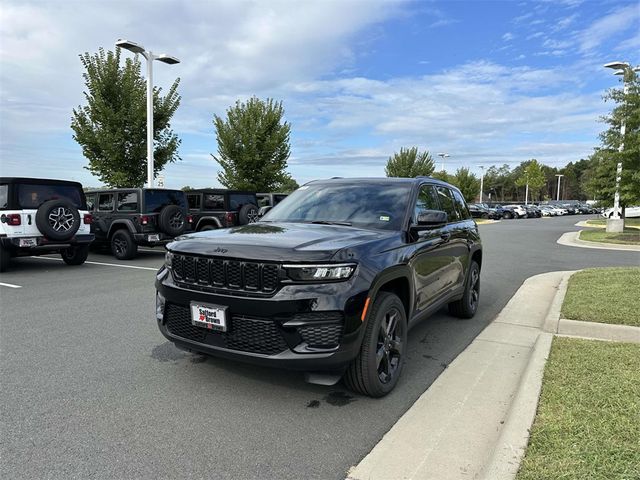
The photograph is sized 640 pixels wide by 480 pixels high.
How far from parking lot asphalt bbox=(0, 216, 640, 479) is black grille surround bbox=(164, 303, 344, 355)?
507 mm

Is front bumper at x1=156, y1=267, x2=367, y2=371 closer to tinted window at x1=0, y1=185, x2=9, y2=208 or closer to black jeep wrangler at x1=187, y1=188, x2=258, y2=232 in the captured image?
tinted window at x1=0, y1=185, x2=9, y2=208

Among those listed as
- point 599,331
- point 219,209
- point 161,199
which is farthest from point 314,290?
point 219,209

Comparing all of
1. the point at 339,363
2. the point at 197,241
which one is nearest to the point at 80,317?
the point at 197,241

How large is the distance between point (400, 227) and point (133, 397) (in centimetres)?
259

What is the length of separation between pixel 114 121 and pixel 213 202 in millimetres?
6142

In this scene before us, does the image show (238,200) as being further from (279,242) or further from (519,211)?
(519,211)

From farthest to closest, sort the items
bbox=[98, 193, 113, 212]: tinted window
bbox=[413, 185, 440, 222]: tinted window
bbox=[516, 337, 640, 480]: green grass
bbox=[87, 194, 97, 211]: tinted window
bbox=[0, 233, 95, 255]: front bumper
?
1. bbox=[87, 194, 97, 211]: tinted window
2. bbox=[98, 193, 113, 212]: tinted window
3. bbox=[0, 233, 95, 255]: front bumper
4. bbox=[413, 185, 440, 222]: tinted window
5. bbox=[516, 337, 640, 480]: green grass

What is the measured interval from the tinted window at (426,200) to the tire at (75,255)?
832 cm

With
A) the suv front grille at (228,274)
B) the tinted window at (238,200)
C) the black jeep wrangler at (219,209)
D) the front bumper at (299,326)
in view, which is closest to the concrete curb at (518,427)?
the front bumper at (299,326)

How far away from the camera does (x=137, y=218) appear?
11.5 m

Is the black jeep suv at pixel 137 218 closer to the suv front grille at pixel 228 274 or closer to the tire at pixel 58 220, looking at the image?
the tire at pixel 58 220

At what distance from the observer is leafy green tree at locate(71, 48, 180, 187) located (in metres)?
17.0

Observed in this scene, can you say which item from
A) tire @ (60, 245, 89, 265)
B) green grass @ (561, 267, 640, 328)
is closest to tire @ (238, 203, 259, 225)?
tire @ (60, 245, 89, 265)

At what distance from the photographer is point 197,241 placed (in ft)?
12.1
